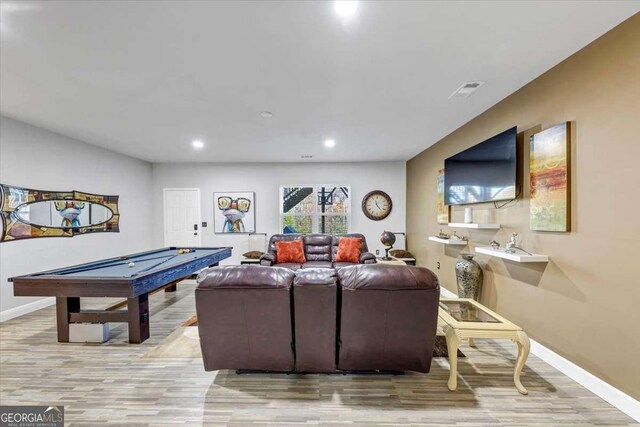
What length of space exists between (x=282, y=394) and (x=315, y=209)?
464 cm

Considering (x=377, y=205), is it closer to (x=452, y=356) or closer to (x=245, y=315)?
(x=452, y=356)

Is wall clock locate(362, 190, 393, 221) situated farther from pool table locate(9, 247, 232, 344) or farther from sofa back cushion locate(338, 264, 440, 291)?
sofa back cushion locate(338, 264, 440, 291)

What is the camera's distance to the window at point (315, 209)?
6383 millimetres

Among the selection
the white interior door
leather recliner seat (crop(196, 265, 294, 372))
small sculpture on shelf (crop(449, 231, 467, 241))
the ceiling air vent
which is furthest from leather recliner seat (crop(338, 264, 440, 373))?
the white interior door

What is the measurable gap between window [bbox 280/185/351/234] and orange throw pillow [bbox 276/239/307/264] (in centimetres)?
151

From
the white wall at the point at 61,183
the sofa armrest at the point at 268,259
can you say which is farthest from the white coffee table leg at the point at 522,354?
the white wall at the point at 61,183

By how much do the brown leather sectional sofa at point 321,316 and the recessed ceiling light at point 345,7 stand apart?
1719 millimetres

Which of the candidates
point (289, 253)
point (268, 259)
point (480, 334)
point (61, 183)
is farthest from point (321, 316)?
point (61, 183)

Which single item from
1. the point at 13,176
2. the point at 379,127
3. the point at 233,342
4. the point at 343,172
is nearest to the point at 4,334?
the point at 13,176

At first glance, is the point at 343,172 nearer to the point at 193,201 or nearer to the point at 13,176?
the point at 193,201

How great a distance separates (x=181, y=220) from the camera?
6.46m

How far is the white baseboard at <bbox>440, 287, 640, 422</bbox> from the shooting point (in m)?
1.78

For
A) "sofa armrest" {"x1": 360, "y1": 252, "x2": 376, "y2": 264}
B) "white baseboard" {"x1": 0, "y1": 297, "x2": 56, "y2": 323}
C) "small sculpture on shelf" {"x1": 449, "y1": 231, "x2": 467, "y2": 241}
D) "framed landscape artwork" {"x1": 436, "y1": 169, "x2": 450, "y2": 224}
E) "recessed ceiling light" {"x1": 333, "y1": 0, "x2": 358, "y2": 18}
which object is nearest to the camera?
"recessed ceiling light" {"x1": 333, "y1": 0, "x2": 358, "y2": 18}

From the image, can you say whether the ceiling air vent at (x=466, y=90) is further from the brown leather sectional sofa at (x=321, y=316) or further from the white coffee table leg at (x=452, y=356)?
the white coffee table leg at (x=452, y=356)
